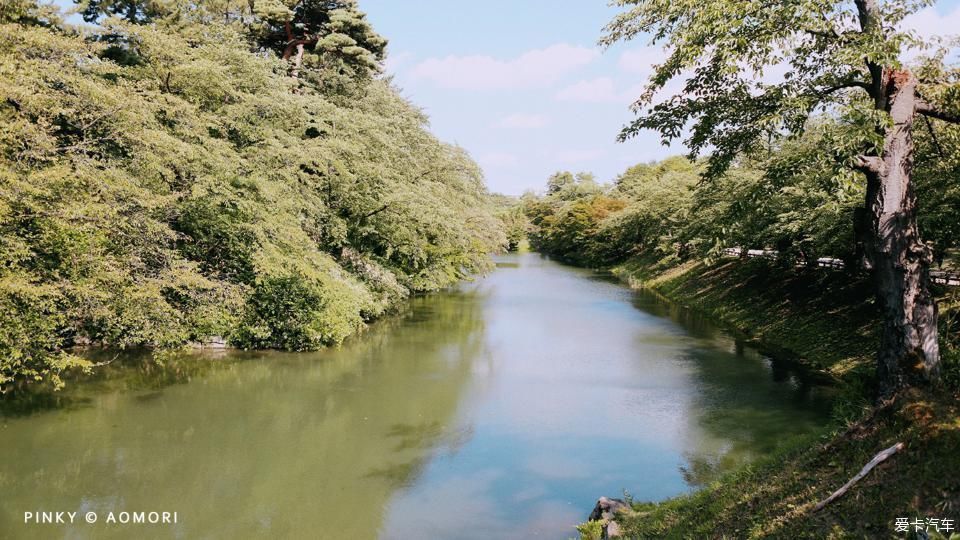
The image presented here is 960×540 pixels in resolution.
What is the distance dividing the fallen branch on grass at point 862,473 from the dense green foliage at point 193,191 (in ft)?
35.7

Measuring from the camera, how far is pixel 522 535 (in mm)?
7379

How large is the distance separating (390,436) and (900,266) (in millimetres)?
8277

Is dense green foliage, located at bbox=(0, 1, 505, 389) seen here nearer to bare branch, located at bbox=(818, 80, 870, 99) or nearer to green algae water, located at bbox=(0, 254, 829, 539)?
green algae water, located at bbox=(0, 254, 829, 539)

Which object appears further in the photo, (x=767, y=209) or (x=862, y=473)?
(x=767, y=209)

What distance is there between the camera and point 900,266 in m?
5.35

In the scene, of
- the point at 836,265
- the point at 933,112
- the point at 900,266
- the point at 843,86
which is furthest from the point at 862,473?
the point at 836,265

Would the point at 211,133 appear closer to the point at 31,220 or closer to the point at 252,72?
the point at 252,72

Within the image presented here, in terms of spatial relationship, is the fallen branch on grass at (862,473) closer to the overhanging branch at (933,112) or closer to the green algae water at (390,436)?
the overhanging branch at (933,112)

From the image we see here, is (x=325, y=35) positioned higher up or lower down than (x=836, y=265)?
higher up

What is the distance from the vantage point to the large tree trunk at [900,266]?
17.4 ft

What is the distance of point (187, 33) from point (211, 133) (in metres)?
3.18

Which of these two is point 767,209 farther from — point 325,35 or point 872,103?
point 325,35

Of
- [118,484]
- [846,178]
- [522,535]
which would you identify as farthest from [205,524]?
[846,178]

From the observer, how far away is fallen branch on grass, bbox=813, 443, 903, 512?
4.60 m
